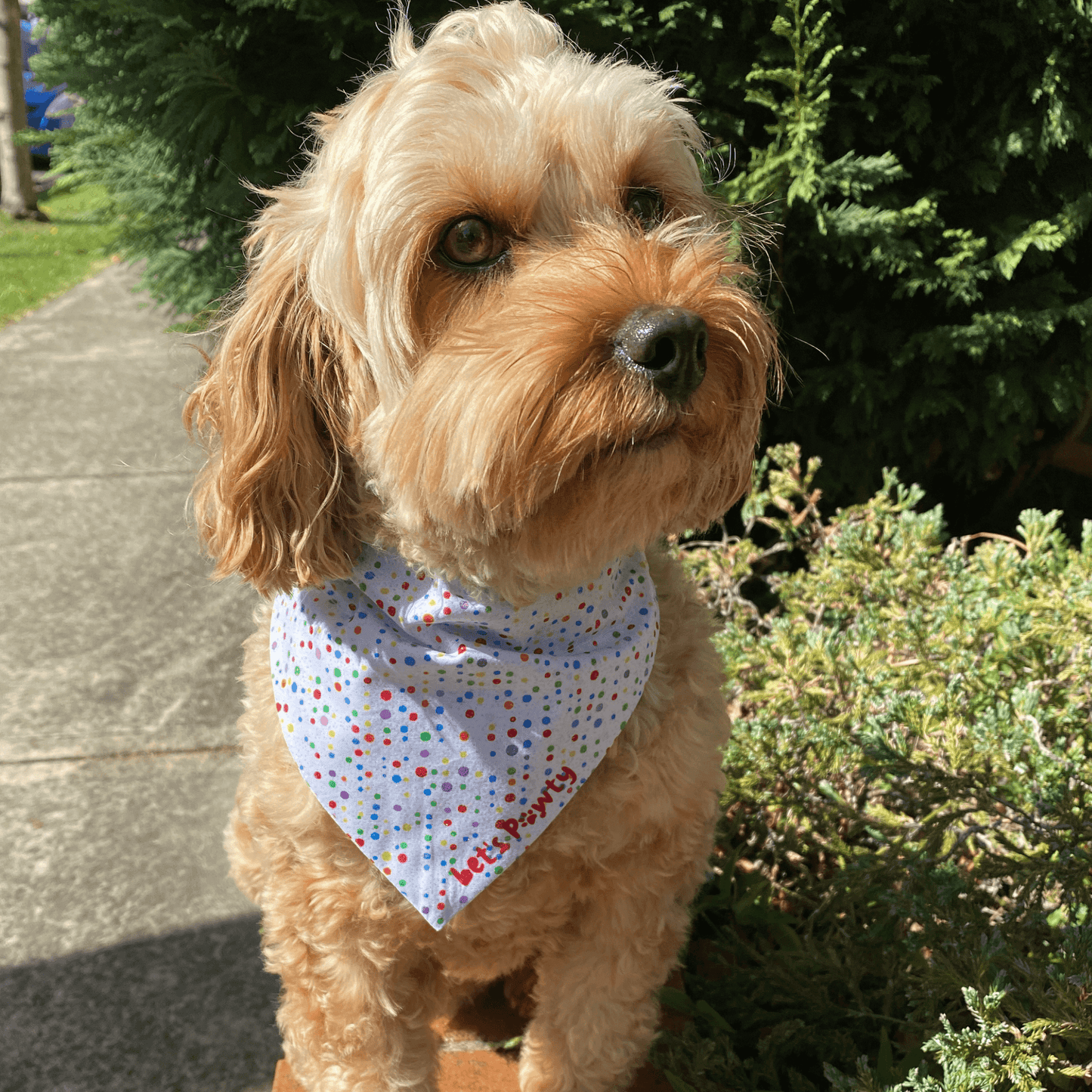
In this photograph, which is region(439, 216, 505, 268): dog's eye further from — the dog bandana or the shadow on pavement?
the shadow on pavement

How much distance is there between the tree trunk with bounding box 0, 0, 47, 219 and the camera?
9688mm

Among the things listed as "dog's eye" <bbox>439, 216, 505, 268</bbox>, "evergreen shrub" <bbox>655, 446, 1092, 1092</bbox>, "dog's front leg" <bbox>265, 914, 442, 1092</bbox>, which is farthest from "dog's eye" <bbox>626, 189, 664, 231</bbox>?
"dog's front leg" <bbox>265, 914, 442, 1092</bbox>

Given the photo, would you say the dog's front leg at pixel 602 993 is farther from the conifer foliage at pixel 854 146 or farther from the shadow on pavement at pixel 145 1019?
the conifer foliage at pixel 854 146

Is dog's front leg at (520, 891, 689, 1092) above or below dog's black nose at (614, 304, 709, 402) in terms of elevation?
below

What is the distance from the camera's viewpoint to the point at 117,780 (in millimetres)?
3213

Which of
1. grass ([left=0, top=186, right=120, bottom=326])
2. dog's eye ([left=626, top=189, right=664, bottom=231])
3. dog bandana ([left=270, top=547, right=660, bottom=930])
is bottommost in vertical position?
grass ([left=0, top=186, right=120, bottom=326])

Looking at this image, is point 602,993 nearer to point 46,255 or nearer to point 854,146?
point 854,146

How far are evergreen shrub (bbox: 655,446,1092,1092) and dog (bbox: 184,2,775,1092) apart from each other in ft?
1.06

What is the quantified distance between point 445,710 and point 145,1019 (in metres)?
1.33

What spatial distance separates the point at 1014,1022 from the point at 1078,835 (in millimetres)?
382

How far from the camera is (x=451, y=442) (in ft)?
5.08

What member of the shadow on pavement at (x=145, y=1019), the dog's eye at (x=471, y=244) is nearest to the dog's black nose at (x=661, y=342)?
the dog's eye at (x=471, y=244)

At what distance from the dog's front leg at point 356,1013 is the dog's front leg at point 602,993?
0.80 ft

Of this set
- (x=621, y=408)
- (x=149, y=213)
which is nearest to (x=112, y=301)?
(x=149, y=213)
